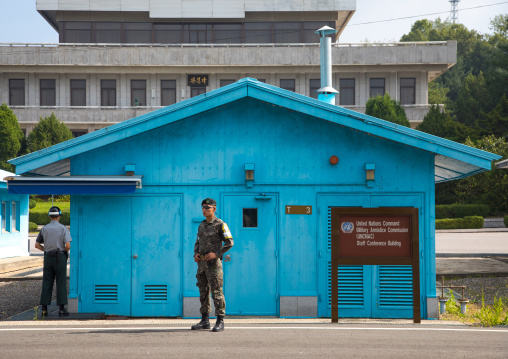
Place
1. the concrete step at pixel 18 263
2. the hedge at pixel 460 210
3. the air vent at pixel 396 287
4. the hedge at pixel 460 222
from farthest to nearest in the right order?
1. the hedge at pixel 460 210
2. the hedge at pixel 460 222
3. the concrete step at pixel 18 263
4. the air vent at pixel 396 287

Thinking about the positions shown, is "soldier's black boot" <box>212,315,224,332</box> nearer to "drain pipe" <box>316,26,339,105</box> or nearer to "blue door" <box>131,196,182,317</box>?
"blue door" <box>131,196,182,317</box>

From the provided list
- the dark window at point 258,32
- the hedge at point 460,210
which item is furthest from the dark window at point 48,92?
the hedge at point 460,210

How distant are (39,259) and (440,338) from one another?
16.2m

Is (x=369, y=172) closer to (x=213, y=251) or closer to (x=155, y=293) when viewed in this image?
(x=213, y=251)

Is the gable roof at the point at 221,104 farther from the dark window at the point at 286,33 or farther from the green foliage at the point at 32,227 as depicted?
the dark window at the point at 286,33

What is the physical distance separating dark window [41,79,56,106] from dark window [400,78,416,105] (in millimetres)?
27750

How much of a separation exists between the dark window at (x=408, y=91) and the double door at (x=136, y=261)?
42.8 metres

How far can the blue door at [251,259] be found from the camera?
1123cm

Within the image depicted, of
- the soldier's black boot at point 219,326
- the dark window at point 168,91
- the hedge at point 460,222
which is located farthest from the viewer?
the dark window at point 168,91

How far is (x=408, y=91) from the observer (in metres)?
51.5

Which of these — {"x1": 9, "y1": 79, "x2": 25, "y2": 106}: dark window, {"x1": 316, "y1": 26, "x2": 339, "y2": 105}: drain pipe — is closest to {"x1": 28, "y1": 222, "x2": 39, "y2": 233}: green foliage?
{"x1": 9, "y1": 79, "x2": 25, "y2": 106}: dark window

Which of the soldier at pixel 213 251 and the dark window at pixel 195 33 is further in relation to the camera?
the dark window at pixel 195 33

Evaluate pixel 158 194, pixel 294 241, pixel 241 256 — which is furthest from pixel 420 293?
pixel 158 194

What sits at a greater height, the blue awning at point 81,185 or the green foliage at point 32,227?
the blue awning at point 81,185
